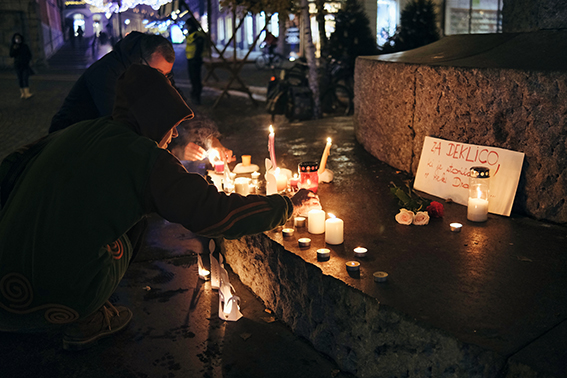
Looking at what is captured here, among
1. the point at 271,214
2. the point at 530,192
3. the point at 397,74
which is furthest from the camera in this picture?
the point at 397,74

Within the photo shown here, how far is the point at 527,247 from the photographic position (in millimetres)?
3102

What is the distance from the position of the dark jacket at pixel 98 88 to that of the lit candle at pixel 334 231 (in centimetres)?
196

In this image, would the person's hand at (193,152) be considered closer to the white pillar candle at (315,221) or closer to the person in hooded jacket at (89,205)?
the white pillar candle at (315,221)

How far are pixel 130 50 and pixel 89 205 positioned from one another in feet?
7.18

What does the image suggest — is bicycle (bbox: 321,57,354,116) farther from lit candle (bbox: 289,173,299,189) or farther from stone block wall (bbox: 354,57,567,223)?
lit candle (bbox: 289,173,299,189)

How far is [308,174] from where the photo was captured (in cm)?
407

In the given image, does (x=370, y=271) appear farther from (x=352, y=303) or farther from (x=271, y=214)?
(x=271, y=214)

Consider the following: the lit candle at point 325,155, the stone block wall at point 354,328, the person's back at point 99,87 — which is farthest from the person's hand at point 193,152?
the stone block wall at point 354,328

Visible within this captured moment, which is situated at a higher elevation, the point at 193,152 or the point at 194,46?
the point at 194,46

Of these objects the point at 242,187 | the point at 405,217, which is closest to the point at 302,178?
the point at 242,187

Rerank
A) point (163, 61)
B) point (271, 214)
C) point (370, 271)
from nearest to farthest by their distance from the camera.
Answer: point (271, 214) < point (370, 271) < point (163, 61)

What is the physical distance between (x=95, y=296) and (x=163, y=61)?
2.17m

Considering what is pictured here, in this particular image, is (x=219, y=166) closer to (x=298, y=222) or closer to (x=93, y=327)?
(x=298, y=222)

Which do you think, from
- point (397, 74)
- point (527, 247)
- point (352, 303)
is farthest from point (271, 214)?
point (397, 74)
